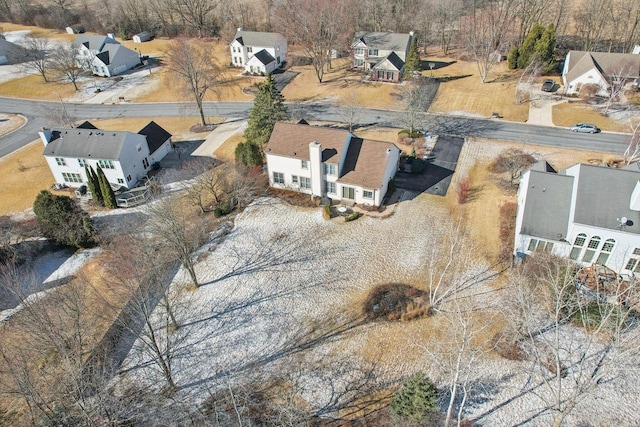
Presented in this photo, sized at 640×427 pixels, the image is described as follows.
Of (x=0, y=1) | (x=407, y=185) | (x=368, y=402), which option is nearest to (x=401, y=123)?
(x=407, y=185)

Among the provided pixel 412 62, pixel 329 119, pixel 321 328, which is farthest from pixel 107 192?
pixel 412 62

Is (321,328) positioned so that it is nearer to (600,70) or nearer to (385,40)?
(600,70)

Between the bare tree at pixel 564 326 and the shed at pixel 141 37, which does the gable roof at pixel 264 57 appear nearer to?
the shed at pixel 141 37

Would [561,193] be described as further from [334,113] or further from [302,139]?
[334,113]

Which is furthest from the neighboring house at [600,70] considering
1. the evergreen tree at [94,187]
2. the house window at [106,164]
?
the evergreen tree at [94,187]

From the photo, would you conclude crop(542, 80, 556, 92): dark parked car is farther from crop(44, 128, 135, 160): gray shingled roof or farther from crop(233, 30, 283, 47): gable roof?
crop(44, 128, 135, 160): gray shingled roof
